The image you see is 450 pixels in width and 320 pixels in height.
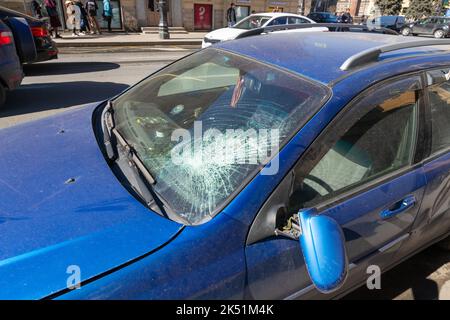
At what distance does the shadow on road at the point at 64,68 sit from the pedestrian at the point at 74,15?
23.9 ft

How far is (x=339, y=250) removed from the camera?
1.22 metres

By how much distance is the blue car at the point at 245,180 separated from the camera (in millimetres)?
1208

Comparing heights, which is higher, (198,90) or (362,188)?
(198,90)

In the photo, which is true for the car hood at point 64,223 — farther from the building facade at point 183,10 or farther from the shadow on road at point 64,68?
the building facade at point 183,10

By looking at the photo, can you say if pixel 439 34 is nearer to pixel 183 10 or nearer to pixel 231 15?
pixel 231 15

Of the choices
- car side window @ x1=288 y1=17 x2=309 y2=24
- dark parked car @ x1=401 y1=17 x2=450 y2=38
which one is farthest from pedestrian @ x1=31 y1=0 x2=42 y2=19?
dark parked car @ x1=401 y1=17 x2=450 y2=38

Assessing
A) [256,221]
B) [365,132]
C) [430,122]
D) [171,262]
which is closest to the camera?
[171,262]

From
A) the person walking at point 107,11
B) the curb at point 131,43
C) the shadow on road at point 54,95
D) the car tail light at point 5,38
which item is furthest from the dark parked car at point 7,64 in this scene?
the person walking at point 107,11

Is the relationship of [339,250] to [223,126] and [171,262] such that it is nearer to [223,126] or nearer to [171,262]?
[171,262]

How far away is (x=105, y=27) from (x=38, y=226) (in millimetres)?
19854

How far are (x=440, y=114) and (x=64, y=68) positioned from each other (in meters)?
9.46

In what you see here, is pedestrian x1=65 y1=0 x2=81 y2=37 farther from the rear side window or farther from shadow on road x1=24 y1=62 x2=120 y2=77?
the rear side window

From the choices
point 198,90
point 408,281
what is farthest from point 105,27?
point 408,281
